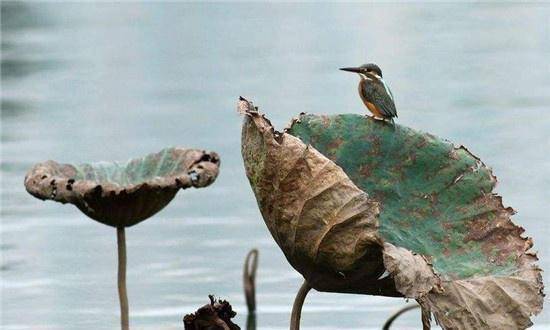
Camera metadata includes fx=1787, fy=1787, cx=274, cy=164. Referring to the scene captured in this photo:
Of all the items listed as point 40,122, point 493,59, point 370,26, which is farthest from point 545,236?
point 370,26

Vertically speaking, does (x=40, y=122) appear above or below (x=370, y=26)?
below

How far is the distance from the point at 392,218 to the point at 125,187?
4.74ft

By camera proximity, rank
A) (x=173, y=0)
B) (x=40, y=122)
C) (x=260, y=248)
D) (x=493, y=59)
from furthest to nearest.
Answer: (x=173, y=0)
(x=493, y=59)
(x=40, y=122)
(x=260, y=248)

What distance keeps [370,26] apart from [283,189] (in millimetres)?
20209

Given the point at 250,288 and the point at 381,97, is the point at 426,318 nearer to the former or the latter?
the point at 381,97

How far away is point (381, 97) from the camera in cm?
645

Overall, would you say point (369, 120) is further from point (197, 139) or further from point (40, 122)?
point (40, 122)

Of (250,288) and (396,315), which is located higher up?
(250,288)

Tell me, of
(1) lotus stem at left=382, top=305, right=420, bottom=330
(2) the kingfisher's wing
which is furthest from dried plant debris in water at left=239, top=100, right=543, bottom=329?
(1) lotus stem at left=382, top=305, right=420, bottom=330

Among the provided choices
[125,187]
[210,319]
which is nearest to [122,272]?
[125,187]

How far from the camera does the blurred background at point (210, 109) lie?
10.2m

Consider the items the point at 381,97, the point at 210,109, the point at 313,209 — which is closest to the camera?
the point at 313,209

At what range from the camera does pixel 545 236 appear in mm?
11133

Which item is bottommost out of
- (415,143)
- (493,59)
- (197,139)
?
(415,143)
